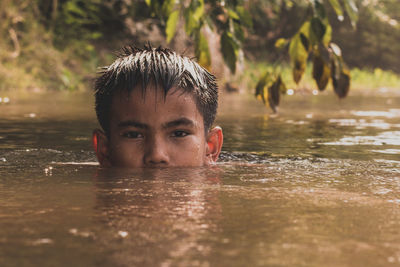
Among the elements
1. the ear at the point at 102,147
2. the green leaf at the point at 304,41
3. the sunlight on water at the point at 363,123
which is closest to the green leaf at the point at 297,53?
the green leaf at the point at 304,41

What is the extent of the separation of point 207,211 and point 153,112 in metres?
1.42

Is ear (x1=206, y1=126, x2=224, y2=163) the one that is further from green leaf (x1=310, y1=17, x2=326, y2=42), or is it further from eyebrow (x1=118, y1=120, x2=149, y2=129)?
green leaf (x1=310, y1=17, x2=326, y2=42)

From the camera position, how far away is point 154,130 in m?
3.66

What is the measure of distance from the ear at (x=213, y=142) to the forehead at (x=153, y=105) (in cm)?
32

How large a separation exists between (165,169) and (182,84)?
22.8 inches

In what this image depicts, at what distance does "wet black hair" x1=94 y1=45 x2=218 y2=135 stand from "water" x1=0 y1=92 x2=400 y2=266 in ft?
1.17

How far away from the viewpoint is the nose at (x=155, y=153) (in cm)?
360

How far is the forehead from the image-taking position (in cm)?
371

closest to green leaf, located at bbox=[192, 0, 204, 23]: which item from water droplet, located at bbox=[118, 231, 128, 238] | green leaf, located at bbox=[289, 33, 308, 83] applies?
green leaf, located at bbox=[289, 33, 308, 83]

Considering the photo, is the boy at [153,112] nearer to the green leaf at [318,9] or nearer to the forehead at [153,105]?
the forehead at [153,105]

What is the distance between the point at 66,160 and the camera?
4473 millimetres

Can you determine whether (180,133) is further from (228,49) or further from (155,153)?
(228,49)

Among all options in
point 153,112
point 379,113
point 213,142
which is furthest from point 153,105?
point 379,113

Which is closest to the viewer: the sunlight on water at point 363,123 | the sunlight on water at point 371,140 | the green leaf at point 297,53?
the green leaf at point 297,53
